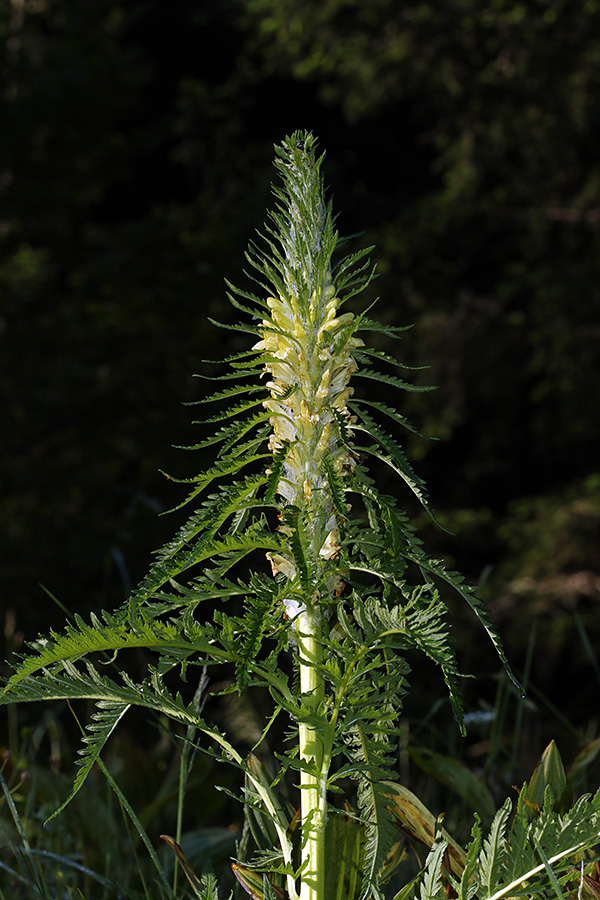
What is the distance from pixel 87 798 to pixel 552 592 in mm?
4850

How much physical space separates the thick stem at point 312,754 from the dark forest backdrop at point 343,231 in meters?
4.07

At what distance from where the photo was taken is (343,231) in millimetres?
7098

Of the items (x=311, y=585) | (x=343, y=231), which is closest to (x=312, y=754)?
(x=311, y=585)

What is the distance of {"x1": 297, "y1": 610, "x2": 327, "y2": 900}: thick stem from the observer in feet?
2.51

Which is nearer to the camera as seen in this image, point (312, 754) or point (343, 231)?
point (312, 754)

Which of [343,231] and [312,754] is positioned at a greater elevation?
[343,231]

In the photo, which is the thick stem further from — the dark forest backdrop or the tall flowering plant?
the dark forest backdrop

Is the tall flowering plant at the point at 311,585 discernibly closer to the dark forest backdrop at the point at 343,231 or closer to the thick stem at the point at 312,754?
the thick stem at the point at 312,754

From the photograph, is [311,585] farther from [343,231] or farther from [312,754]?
[343,231]

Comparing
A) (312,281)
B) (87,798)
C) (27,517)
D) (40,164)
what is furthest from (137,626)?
(40,164)

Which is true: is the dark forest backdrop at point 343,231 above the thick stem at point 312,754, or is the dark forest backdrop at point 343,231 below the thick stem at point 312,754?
above

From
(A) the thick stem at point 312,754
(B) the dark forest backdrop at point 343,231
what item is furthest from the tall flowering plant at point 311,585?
(B) the dark forest backdrop at point 343,231

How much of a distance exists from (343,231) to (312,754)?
6.61 m

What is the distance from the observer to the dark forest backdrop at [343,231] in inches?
233
